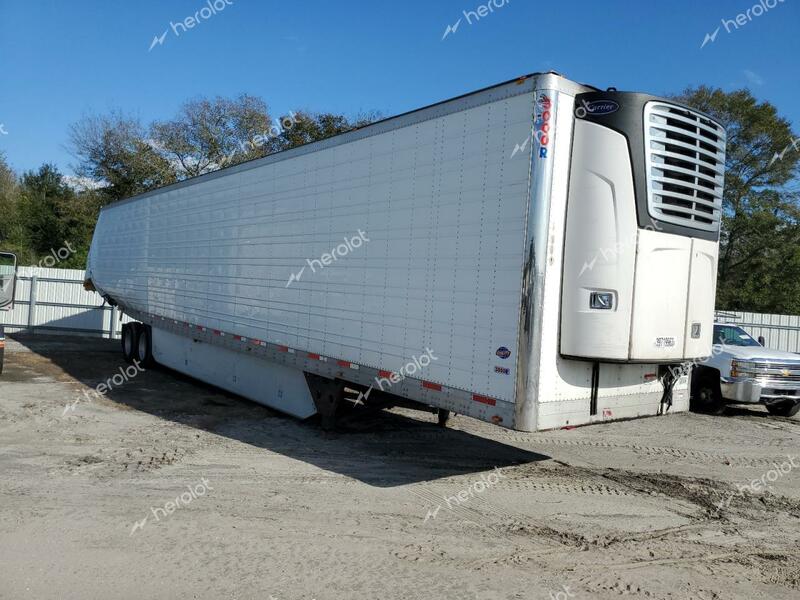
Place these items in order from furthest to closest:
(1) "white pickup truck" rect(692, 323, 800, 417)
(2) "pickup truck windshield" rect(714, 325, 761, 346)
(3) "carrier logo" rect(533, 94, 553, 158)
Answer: (2) "pickup truck windshield" rect(714, 325, 761, 346)
(1) "white pickup truck" rect(692, 323, 800, 417)
(3) "carrier logo" rect(533, 94, 553, 158)

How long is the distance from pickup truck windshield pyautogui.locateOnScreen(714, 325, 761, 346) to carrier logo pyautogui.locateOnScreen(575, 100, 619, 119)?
838 cm

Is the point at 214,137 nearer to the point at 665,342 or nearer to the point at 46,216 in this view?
the point at 46,216

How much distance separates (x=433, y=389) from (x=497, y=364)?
874mm

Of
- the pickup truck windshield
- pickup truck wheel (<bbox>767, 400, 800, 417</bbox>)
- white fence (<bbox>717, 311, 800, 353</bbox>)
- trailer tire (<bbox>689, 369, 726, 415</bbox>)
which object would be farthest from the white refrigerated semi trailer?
white fence (<bbox>717, 311, 800, 353</bbox>)

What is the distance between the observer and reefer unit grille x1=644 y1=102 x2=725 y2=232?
5.92 metres

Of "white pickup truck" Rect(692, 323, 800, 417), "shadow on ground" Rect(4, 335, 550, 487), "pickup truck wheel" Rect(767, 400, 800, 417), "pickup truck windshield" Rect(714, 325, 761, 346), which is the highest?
"pickup truck windshield" Rect(714, 325, 761, 346)

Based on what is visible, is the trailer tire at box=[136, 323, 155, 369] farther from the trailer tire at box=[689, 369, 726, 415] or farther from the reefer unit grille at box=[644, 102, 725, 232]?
the reefer unit grille at box=[644, 102, 725, 232]

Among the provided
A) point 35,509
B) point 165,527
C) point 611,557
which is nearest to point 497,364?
point 611,557

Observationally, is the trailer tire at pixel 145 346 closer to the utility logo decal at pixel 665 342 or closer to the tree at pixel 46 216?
the utility logo decal at pixel 665 342

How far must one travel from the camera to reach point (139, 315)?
14.7m

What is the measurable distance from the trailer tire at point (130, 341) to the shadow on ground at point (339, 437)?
252cm

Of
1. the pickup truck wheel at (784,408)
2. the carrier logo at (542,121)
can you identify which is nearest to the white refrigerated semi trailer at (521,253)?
the carrier logo at (542,121)

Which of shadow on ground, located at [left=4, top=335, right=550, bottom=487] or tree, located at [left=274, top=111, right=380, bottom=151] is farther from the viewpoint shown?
tree, located at [left=274, top=111, right=380, bottom=151]

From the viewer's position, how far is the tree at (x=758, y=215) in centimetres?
2944
